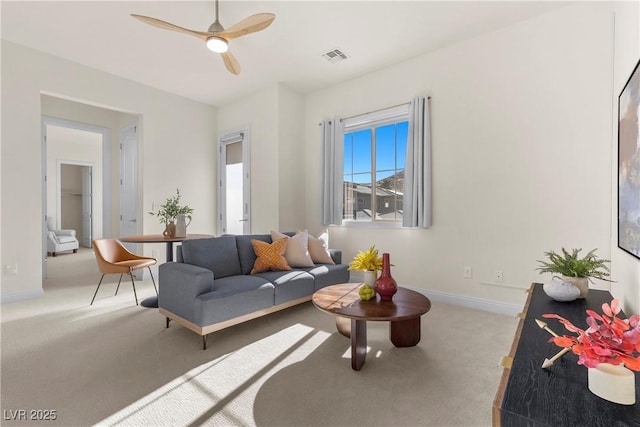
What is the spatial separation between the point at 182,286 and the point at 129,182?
3.40m

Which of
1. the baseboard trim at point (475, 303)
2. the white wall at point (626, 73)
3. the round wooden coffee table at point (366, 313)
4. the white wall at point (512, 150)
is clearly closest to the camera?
the white wall at point (626, 73)

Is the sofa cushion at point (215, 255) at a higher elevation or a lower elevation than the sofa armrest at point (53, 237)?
higher

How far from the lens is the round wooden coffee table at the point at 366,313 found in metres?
2.05

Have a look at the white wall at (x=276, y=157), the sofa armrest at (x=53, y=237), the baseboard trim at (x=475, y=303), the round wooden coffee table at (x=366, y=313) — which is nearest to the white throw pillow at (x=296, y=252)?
the round wooden coffee table at (x=366, y=313)

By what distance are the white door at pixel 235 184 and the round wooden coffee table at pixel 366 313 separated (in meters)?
2.89

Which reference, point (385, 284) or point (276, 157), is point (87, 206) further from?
point (385, 284)

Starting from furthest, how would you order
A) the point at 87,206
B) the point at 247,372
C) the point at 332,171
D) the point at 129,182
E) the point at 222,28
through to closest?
1. the point at 87,206
2. the point at 129,182
3. the point at 332,171
4. the point at 222,28
5. the point at 247,372

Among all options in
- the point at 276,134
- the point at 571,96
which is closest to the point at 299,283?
the point at 276,134

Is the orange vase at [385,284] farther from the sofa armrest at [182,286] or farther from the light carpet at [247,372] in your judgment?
the sofa armrest at [182,286]

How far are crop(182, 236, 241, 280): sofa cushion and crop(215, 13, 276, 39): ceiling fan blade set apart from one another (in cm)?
191

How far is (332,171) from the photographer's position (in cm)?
450

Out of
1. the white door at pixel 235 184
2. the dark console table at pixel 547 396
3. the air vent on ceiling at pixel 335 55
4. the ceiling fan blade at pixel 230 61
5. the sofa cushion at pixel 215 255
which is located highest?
the air vent on ceiling at pixel 335 55

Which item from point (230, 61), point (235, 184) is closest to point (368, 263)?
point (230, 61)

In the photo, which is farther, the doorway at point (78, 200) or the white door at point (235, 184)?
the doorway at point (78, 200)
